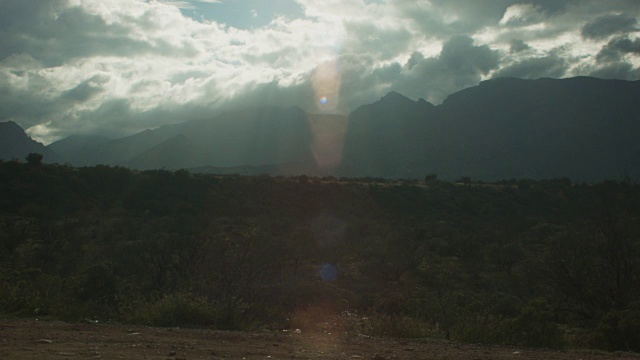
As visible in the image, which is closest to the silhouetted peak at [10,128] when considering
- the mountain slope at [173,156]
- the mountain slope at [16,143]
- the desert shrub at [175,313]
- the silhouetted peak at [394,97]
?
the mountain slope at [16,143]

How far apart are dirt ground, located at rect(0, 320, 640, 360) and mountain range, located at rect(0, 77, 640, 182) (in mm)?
103342

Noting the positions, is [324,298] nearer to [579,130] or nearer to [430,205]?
[430,205]

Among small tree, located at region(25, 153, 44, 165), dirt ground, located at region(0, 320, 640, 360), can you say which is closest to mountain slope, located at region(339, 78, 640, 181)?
small tree, located at region(25, 153, 44, 165)

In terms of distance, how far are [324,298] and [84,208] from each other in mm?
34844

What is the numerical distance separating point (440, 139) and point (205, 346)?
133358mm

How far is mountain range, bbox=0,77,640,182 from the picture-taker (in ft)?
391

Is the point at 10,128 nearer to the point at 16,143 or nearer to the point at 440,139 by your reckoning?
the point at 16,143

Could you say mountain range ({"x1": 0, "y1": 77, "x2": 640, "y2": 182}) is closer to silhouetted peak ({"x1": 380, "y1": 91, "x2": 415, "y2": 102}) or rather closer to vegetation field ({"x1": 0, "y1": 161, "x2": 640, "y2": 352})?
silhouetted peak ({"x1": 380, "y1": 91, "x2": 415, "y2": 102})

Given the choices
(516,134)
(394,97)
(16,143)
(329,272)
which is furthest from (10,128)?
(329,272)

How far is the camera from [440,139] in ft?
450

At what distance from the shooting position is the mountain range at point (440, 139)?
11931 cm

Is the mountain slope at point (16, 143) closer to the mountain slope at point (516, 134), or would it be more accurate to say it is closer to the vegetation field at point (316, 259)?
the mountain slope at point (516, 134)

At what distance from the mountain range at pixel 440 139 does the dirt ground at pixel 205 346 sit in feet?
339

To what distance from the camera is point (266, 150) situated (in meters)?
151
